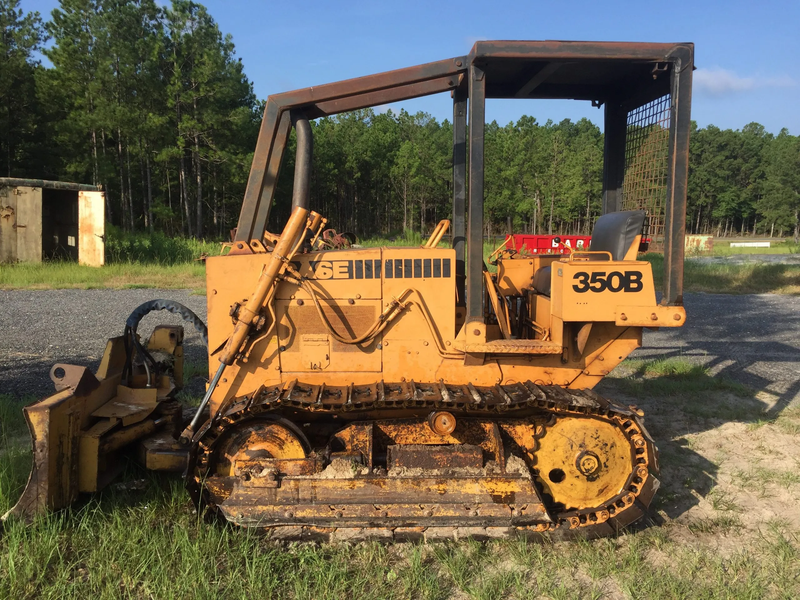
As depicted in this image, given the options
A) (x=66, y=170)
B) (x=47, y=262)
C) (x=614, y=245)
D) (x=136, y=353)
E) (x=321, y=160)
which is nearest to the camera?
(x=614, y=245)

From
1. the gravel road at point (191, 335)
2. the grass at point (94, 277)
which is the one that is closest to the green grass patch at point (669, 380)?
the gravel road at point (191, 335)

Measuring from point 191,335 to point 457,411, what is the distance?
722 cm

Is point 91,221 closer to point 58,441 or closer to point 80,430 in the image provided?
point 80,430

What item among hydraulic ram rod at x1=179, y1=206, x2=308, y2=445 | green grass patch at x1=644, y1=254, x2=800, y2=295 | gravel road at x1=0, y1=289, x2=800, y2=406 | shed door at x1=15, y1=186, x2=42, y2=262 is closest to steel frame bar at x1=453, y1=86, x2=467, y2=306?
hydraulic ram rod at x1=179, y1=206, x2=308, y2=445

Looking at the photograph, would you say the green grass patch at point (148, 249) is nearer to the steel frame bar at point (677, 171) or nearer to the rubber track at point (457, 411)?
the rubber track at point (457, 411)

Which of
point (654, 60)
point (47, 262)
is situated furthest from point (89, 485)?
point (47, 262)

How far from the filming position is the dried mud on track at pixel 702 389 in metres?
4.20

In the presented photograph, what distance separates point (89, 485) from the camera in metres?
3.70

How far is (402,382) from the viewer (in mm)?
3906

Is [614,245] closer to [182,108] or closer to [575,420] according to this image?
[575,420]

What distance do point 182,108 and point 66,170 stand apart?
22.8 feet

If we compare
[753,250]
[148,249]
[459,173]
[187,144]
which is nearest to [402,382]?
[459,173]

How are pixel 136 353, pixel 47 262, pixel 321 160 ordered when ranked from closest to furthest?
pixel 136 353 → pixel 47 262 → pixel 321 160

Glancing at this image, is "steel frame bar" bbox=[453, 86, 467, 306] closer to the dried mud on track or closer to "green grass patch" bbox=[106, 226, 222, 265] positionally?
the dried mud on track
